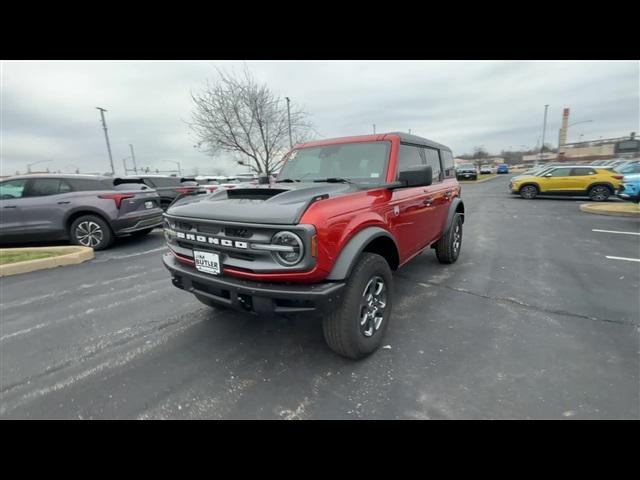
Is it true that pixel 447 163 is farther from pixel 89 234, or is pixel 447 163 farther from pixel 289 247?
pixel 89 234

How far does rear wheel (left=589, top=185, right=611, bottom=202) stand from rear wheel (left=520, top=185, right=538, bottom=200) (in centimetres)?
213

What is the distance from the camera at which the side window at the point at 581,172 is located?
1358cm

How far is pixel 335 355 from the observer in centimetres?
273

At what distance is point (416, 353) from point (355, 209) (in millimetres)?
1412

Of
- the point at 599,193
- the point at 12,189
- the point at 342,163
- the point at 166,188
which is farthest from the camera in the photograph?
the point at 599,193

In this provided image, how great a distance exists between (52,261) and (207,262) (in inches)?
203

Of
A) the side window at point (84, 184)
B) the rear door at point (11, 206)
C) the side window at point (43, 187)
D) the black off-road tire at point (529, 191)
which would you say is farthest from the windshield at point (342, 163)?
the black off-road tire at point (529, 191)

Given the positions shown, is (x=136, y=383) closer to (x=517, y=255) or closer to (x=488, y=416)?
(x=488, y=416)

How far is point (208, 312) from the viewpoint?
362 cm

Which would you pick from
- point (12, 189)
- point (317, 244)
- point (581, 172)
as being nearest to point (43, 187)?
point (12, 189)

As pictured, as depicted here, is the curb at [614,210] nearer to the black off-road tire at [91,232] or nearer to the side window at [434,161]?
the side window at [434,161]

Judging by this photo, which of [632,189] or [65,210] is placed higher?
[65,210]

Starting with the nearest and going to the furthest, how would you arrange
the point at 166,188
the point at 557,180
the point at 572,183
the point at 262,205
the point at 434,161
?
the point at 262,205 < the point at 434,161 < the point at 166,188 < the point at 572,183 < the point at 557,180
